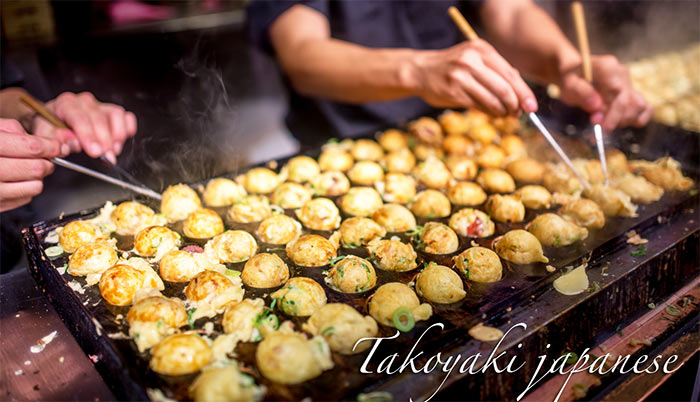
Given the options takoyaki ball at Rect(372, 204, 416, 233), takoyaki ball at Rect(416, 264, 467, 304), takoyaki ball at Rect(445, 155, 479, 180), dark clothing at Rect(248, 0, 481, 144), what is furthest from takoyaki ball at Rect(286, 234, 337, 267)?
dark clothing at Rect(248, 0, 481, 144)

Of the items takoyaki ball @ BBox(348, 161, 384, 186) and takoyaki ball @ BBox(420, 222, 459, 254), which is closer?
takoyaki ball @ BBox(420, 222, 459, 254)

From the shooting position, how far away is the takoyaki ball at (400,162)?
3341mm

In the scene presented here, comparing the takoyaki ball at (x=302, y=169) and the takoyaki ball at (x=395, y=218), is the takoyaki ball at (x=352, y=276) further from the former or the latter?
the takoyaki ball at (x=302, y=169)

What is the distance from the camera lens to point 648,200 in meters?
2.85

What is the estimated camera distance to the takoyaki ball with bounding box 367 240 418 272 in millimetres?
2311

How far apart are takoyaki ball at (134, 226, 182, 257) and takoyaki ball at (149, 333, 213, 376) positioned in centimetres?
69

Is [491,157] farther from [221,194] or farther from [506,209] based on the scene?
[221,194]

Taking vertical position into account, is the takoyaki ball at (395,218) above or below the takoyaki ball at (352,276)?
above

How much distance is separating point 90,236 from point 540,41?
3031 millimetres

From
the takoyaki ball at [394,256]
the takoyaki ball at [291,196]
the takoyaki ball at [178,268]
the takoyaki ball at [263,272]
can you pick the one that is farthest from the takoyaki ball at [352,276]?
the takoyaki ball at [291,196]

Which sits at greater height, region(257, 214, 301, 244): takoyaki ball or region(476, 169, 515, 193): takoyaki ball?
region(476, 169, 515, 193): takoyaki ball

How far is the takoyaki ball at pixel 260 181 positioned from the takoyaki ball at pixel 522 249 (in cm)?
137

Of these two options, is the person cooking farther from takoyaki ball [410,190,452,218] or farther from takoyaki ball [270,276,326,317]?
takoyaki ball [270,276,326,317]

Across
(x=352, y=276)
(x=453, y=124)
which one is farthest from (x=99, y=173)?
(x=453, y=124)
